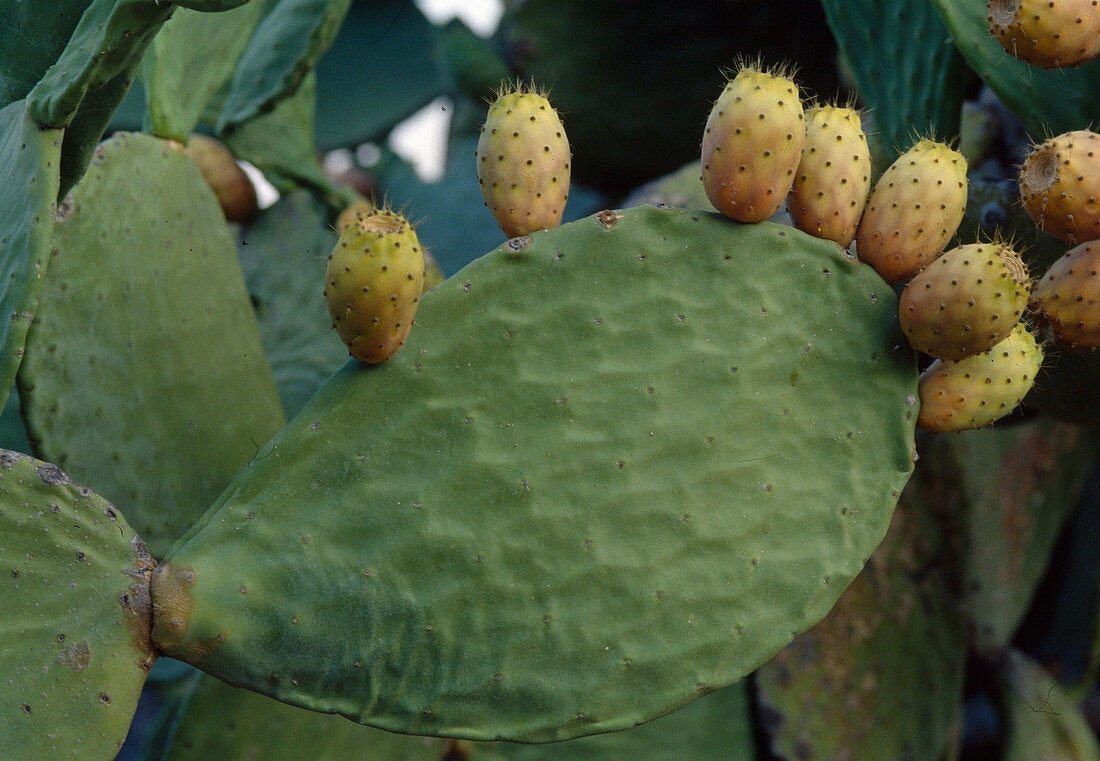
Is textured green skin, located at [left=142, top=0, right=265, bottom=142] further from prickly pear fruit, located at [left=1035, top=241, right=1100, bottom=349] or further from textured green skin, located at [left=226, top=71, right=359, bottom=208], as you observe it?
prickly pear fruit, located at [left=1035, top=241, right=1100, bottom=349]

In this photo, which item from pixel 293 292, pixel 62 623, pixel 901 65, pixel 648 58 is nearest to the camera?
pixel 62 623

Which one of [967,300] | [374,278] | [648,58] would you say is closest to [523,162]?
[374,278]

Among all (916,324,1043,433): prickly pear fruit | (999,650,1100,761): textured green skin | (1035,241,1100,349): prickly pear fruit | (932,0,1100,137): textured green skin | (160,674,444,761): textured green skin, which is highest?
(932,0,1100,137): textured green skin

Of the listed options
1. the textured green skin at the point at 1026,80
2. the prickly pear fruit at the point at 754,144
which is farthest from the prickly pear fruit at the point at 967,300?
the textured green skin at the point at 1026,80

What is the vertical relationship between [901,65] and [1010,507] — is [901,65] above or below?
above

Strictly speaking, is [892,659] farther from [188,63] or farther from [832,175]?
[188,63]

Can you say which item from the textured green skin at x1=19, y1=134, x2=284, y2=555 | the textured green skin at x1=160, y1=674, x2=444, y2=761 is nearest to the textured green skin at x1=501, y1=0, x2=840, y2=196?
the textured green skin at x1=19, y1=134, x2=284, y2=555

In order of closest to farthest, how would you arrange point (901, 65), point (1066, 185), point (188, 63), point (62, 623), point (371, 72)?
point (62, 623) → point (1066, 185) → point (901, 65) → point (188, 63) → point (371, 72)
